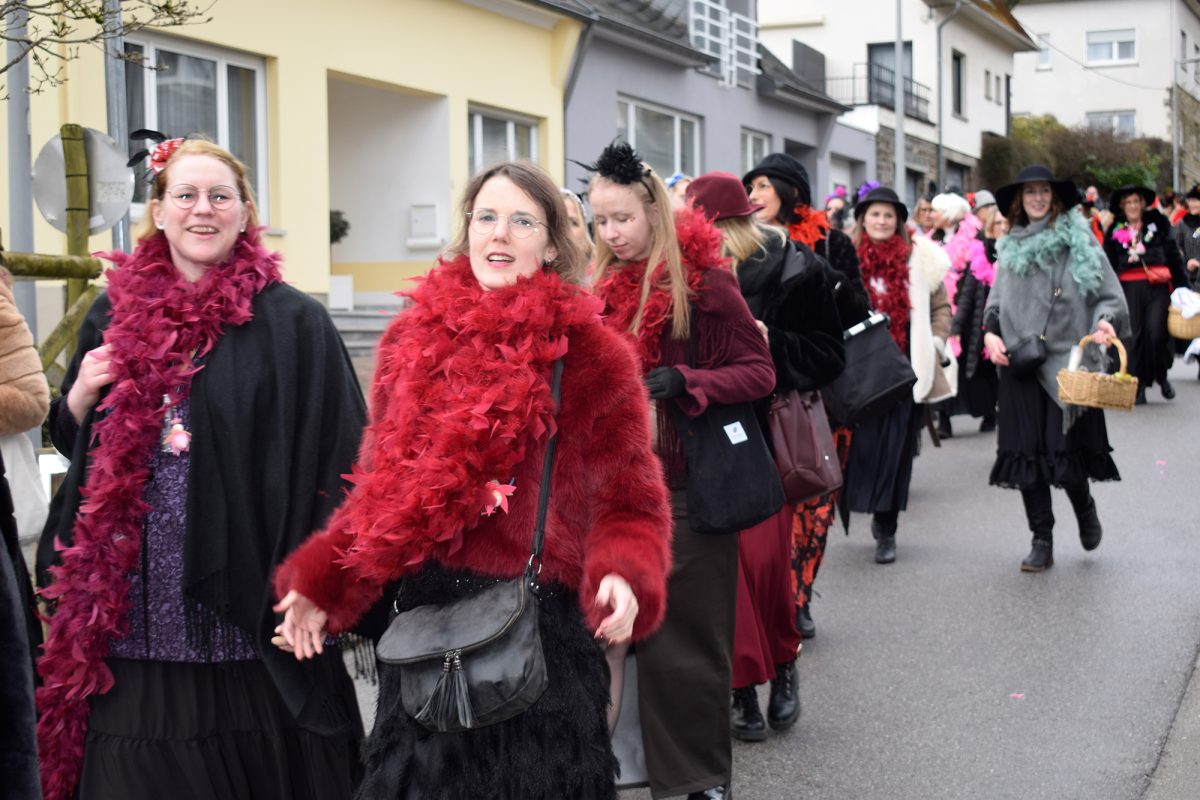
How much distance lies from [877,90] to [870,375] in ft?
104

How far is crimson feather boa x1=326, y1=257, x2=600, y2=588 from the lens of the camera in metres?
2.97

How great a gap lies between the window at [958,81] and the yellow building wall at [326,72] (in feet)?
78.0

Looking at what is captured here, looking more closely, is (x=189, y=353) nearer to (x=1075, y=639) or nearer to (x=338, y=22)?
(x=1075, y=639)

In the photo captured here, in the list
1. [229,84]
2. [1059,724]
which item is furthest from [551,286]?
[229,84]

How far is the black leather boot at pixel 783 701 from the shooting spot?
5.31m

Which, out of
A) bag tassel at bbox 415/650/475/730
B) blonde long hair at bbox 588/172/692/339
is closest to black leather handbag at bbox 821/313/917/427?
blonde long hair at bbox 588/172/692/339

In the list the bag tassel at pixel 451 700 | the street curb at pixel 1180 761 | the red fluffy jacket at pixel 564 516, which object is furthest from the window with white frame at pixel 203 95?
the bag tassel at pixel 451 700

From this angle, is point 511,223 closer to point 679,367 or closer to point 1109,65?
point 679,367

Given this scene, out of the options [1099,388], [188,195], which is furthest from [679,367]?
[1099,388]

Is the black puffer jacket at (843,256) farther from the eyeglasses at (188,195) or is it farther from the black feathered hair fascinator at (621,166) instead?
the eyeglasses at (188,195)

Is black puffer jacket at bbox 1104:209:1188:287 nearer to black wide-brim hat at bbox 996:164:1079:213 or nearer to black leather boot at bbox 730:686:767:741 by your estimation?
black wide-brim hat at bbox 996:164:1079:213

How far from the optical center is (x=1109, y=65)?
5988 cm

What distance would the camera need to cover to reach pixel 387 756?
3016mm

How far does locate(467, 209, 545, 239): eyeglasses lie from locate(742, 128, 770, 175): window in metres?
22.6
